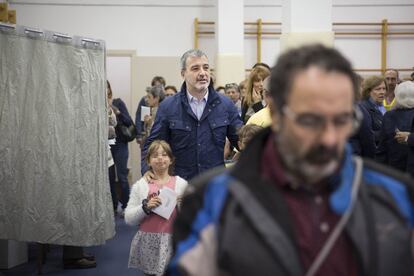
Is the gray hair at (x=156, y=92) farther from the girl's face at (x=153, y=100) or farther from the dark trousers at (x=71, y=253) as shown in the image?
the dark trousers at (x=71, y=253)

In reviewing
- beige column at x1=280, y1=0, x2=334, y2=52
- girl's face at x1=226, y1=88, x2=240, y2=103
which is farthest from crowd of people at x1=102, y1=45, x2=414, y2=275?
beige column at x1=280, y1=0, x2=334, y2=52

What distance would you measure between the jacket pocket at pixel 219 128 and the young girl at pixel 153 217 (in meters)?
0.31

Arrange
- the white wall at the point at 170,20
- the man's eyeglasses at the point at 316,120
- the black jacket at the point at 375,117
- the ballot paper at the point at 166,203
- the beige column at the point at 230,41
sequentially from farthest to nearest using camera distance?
the white wall at the point at 170,20
the beige column at the point at 230,41
the black jacket at the point at 375,117
the ballot paper at the point at 166,203
the man's eyeglasses at the point at 316,120

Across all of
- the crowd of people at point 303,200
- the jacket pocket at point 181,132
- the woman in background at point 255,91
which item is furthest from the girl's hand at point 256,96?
the crowd of people at point 303,200

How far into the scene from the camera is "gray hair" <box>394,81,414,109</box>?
16.4 ft

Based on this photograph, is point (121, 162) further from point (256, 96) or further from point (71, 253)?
point (256, 96)

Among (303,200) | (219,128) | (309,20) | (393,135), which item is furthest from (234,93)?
(303,200)

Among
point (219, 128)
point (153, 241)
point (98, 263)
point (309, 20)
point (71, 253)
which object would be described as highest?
point (309, 20)

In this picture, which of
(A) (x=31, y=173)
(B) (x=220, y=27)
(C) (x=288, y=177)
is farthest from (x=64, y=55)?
(B) (x=220, y=27)

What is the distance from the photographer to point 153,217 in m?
3.86

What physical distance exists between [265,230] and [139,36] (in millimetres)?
9998

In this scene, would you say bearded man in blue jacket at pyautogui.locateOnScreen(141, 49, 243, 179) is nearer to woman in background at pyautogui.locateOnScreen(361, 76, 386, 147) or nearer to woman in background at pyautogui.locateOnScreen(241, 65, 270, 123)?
woman in background at pyautogui.locateOnScreen(241, 65, 270, 123)

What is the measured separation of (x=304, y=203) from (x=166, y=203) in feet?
7.93

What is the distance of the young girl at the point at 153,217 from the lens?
377 centimetres
